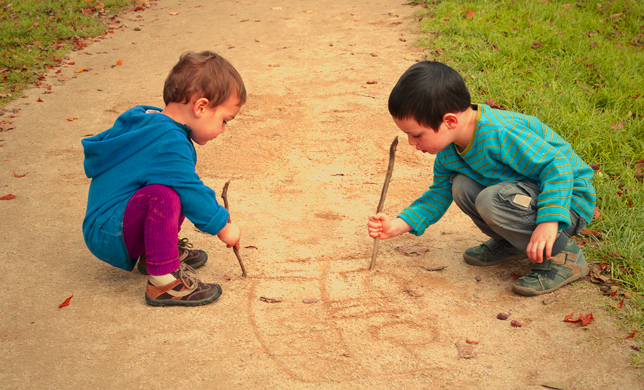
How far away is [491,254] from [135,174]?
1.90m

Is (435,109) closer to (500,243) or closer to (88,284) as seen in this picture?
(500,243)

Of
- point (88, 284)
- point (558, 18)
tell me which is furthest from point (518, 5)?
point (88, 284)

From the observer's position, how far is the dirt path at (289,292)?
2092 millimetres

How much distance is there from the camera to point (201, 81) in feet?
7.61

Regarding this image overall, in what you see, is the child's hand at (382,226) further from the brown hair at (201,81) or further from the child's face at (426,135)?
the brown hair at (201,81)

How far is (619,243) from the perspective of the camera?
9.21 feet

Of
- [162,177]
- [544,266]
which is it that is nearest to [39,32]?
[162,177]

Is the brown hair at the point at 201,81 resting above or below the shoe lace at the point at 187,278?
above

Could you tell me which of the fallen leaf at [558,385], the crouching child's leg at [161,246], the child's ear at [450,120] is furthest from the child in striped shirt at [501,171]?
the crouching child's leg at [161,246]

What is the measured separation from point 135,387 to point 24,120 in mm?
3780

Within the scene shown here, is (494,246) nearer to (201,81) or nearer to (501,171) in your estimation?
(501,171)

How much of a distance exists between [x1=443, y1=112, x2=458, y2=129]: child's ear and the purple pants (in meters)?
1.27

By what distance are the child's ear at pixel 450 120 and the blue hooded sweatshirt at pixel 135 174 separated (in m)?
1.10

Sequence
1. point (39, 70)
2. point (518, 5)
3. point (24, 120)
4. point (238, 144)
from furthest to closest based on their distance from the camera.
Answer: point (518, 5) < point (39, 70) < point (24, 120) < point (238, 144)
